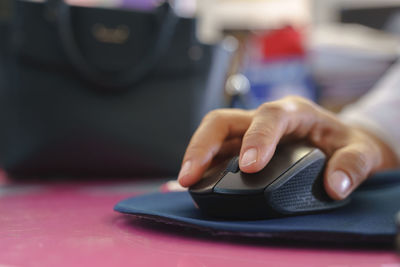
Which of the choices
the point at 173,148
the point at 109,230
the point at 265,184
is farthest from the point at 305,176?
the point at 173,148

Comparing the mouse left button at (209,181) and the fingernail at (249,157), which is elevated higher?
the fingernail at (249,157)

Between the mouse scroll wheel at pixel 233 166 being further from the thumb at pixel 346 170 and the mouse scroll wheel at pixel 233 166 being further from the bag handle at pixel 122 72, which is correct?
the bag handle at pixel 122 72

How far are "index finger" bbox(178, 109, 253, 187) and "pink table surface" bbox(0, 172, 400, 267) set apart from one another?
55 mm

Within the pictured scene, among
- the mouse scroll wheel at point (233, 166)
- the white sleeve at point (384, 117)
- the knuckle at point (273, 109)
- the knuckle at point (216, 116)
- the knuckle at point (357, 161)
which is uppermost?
the knuckle at point (273, 109)

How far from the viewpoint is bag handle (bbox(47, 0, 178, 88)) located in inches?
27.9

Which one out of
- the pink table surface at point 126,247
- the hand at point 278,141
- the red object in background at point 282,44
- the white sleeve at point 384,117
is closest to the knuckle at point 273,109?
the hand at point 278,141

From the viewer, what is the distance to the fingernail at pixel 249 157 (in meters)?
0.34

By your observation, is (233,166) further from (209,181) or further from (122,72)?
(122,72)

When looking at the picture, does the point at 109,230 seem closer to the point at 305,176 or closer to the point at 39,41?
the point at 305,176

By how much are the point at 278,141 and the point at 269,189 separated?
0.07 m

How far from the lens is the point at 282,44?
4.65 feet

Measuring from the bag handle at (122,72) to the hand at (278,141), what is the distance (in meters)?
0.32

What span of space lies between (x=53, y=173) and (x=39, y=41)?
209 millimetres

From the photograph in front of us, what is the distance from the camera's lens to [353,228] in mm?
298
